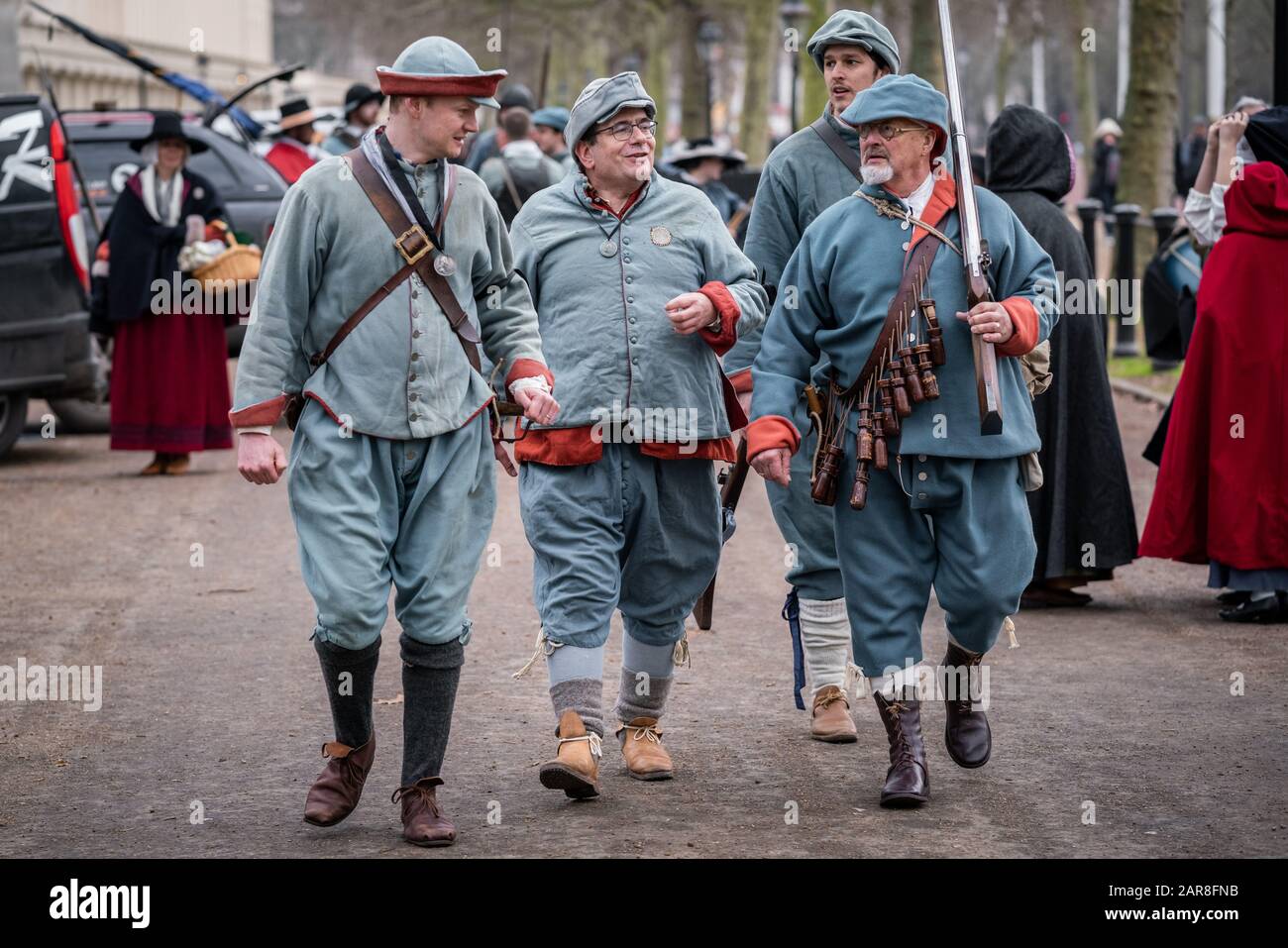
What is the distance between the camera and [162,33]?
52531 millimetres

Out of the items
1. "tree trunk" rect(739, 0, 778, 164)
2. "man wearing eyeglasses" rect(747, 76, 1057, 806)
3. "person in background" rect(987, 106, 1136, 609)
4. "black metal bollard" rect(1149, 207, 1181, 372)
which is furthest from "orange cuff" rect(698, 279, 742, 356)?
"tree trunk" rect(739, 0, 778, 164)

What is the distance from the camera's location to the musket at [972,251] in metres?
5.39

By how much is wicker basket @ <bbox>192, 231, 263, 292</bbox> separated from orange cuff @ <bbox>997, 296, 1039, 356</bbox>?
7.81m

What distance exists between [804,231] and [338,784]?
225 cm

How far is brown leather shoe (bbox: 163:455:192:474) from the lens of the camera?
12.9 metres

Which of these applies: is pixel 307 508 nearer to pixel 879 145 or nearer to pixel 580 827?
pixel 580 827

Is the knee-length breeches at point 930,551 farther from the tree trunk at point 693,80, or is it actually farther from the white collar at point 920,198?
the tree trunk at point 693,80

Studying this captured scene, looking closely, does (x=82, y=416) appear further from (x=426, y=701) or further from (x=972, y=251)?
(x=972, y=251)

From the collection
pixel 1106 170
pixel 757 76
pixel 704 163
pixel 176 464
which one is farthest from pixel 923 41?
pixel 176 464

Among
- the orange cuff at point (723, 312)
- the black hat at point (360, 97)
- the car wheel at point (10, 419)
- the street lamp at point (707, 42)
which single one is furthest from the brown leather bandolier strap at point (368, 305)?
the street lamp at point (707, 42)

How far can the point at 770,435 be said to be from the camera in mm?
5598

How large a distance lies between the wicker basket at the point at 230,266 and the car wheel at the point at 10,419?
5.02 feet

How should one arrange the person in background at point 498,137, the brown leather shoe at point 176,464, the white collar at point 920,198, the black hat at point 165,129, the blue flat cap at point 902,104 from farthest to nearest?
the person in background at point 498,137
the brown leather shoe at point 176,464
the black hat at point 165,129
the white collar at point 920,198
the blue flat cap at point 902,104

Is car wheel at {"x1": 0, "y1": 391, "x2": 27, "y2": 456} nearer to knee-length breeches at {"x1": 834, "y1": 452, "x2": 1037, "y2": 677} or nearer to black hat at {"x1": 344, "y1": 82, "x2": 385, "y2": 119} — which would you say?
black hat at {"x1": 344, "y1": 82, "x2": 385, "y2": 119}
